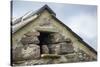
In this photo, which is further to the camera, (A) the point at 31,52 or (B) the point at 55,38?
(B) the point at 55,38

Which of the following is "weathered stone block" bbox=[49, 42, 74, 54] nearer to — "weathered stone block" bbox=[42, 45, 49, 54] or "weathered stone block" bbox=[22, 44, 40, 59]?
"weathered stone block" bbox=[42, 45, 49, 54]

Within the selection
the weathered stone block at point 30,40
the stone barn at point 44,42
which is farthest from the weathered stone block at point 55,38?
the weathered stone block at point 30,40

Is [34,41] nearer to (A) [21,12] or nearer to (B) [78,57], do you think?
(A) [21,12]

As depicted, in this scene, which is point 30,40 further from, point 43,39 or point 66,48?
point 66,48

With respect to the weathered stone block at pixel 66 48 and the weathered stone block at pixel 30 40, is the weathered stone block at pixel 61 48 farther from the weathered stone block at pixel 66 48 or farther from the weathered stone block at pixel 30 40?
the weathered stone block at pixel 30 40

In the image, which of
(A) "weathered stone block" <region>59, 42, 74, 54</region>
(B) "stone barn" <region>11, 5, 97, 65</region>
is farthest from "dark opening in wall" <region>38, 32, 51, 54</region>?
(A) "weathered stone block" <region>59, 42, 74, 54</region>

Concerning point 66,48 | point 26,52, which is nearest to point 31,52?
point 26,52

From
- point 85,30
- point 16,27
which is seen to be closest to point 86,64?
point 85,30

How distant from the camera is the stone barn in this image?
222cm

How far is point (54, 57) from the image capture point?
235cm

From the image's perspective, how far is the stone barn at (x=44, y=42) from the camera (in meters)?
2.22

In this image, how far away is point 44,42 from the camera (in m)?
2.31

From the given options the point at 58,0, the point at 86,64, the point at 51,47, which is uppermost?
the point at 58,0

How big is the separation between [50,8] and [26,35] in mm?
457
